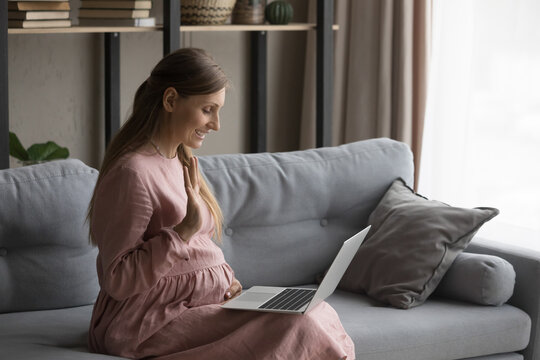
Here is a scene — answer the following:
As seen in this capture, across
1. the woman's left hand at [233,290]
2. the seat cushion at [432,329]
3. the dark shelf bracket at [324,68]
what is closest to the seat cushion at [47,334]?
the woman's left hand at [233,290]

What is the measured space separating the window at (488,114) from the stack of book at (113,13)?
128 cm

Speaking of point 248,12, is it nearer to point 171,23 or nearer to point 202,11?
point 202,11

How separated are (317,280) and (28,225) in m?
0.95

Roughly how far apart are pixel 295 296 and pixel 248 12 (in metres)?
1.65

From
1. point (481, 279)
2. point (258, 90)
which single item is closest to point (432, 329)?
point (481, 279)

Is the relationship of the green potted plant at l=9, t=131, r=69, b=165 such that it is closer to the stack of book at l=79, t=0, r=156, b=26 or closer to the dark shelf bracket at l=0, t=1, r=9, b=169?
the dark shelf bracket at l=0, t=1, r=9, b=169

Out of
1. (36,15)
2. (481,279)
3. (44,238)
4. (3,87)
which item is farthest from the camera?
(36,15)

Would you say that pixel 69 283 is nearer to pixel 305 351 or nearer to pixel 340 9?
pixel 305 351

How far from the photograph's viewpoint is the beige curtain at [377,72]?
3506mm

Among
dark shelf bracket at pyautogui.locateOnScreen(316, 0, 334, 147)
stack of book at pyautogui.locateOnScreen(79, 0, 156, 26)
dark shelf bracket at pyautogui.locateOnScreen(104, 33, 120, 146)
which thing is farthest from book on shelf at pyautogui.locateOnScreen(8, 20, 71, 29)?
dark shelf bracket at pyautogui.locateOnScreen(316, 0, 334, 147)

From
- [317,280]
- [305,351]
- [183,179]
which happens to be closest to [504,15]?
[317,280]

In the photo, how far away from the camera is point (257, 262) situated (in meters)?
2.56

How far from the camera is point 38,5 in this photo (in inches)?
107

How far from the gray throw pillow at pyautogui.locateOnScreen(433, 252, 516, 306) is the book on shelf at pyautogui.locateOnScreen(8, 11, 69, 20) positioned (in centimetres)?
154
